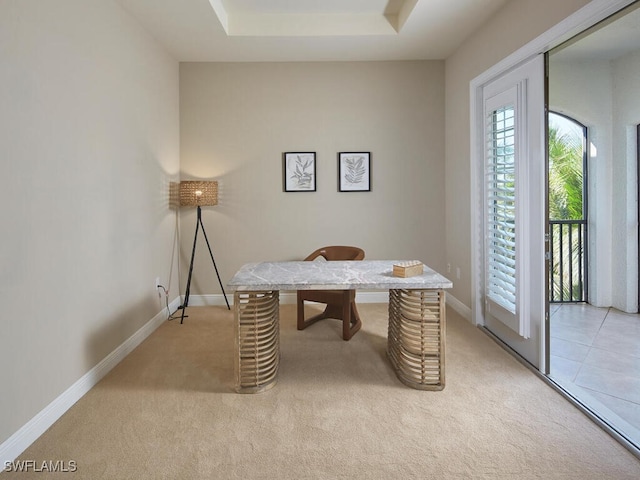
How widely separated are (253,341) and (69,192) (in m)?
1.44

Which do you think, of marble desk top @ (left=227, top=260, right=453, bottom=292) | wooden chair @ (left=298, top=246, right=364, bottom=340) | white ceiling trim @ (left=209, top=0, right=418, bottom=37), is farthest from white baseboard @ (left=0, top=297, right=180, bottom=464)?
white ceiling trim @ (left=209, top=0, right=418, bottom=37)

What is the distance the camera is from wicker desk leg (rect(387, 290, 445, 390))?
2.56m

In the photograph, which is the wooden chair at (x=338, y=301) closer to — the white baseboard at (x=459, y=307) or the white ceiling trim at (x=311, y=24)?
the white baseboard at (x=459, y=307)

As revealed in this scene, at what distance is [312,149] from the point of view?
4.65 metres

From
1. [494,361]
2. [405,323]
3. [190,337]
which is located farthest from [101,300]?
[494,361]

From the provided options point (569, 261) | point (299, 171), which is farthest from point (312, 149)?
point (569, 261)

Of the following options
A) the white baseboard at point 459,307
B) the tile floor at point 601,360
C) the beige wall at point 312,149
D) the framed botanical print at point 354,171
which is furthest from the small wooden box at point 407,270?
the framed botanical print at point 354,171

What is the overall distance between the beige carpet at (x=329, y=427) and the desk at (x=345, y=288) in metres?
0.12

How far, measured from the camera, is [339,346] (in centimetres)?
339

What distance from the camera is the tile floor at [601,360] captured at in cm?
236

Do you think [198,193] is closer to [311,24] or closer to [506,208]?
[311,24]

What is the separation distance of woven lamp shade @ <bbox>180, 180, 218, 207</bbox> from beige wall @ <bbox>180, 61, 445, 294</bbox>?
353 mm

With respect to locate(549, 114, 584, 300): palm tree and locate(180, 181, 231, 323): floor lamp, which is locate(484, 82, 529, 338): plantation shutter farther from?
locate(180, 181, 231, 323): floor lamp

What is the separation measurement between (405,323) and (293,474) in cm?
121
